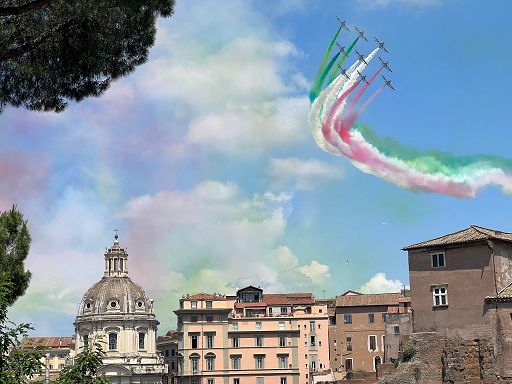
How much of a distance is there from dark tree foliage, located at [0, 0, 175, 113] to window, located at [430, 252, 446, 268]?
98.0ft

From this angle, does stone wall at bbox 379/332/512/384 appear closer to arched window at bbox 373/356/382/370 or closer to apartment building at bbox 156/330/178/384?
arched window at bbox 373/356/382/370

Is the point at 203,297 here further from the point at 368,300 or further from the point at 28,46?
the point at 28,46

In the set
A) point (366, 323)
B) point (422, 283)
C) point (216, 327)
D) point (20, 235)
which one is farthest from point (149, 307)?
point (20, 235)

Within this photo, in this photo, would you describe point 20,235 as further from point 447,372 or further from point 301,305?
point 301,305

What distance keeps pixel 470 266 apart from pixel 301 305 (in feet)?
181

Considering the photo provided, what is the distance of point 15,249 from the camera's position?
22.1m

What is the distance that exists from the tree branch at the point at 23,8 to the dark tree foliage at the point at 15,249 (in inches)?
220

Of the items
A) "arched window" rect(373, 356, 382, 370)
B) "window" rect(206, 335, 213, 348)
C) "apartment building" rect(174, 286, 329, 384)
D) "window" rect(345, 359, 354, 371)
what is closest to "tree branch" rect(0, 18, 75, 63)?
"arched window" rect(373, 356, 382, 370)

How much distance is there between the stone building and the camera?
116 meters

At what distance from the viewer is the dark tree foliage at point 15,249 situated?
71.6 feet

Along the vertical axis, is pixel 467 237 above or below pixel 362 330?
above

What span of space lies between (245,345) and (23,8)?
80.4m

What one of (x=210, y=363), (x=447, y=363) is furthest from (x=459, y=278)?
(x=210, y=363)

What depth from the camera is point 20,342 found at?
18469 millimetres
